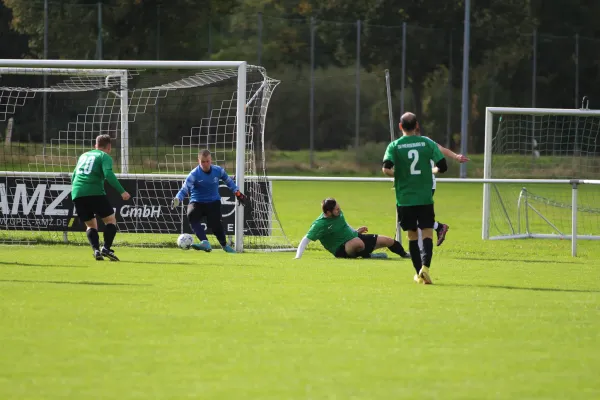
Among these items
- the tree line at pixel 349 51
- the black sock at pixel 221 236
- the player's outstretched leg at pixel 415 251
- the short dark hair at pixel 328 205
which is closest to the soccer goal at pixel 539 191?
the short dark hair at pixel 328 205

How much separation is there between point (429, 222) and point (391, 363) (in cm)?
483

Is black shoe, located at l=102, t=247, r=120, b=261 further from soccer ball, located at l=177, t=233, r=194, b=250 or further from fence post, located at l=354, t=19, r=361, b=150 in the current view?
fence post, located at l=354, t=19, r=361, b=150

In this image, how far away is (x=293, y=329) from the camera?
8.26 meters

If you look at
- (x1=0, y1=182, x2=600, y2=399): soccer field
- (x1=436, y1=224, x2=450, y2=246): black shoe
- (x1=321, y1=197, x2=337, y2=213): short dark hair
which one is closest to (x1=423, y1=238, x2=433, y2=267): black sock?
(x1=0, y1=182, x2=600, y2=399): soccer field

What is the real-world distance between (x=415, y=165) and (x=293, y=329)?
12.6ft

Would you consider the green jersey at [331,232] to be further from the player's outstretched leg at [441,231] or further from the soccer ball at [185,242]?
the soccer ball at [185,242]

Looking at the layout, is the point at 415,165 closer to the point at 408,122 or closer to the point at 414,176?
the point at 414,176

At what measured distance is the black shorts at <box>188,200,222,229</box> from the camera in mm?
15867

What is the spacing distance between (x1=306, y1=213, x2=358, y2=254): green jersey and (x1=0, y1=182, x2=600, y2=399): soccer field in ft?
1.26

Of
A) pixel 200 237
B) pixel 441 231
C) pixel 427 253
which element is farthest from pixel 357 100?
pixel 427 253

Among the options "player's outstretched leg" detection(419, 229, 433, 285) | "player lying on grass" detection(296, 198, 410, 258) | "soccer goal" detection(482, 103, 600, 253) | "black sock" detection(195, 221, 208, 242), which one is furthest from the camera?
"soccer goal" detection(482, 103, 600, 253)

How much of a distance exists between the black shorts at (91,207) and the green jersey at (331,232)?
8.27ft

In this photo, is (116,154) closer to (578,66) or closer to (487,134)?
(487,134)

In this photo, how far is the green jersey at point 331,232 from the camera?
14414 millimetres
